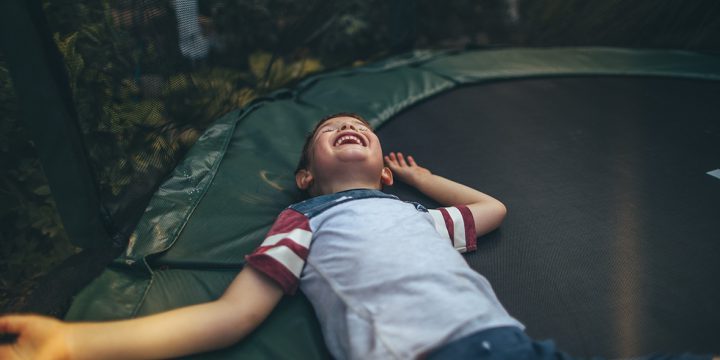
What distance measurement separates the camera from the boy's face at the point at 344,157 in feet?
3.42

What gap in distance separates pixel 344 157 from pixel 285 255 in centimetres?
27

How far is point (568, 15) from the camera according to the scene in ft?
8.90

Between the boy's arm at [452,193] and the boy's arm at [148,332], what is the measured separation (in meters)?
0.53

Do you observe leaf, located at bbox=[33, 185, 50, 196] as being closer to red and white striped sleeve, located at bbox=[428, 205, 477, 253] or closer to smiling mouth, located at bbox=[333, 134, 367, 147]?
smiling mouth, located at bbox=[333, 134, 367, 147]

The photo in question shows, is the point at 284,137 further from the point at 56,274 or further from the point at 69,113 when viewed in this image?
the point at 56,274

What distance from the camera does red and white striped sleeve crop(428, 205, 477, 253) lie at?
1028 mm

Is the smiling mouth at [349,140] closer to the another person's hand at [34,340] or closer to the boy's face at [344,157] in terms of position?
the boy's face at [344,157]

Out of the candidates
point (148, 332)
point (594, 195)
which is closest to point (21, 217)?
point (148, 332)

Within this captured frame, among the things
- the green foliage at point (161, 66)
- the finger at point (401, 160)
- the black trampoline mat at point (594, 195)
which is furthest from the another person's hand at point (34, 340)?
the finger at point (401, 160)

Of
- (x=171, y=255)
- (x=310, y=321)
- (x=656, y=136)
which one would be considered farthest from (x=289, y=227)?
(x=656, y=136)

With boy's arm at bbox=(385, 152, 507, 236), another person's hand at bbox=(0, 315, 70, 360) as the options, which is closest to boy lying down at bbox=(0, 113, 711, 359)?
another person's hand at bbox=(0, 315, 70, 360)

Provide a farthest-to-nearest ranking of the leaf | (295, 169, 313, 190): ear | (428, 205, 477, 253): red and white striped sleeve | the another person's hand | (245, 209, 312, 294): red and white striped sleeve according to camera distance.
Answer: the leaf → (295, 169, 313, 190): ear → (428, 205, 477, 253): red and white striped sleeve → (245, 209, 312, 294): red and white striped sleeve → the another person's hand

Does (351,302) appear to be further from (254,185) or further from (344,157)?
(254,185)

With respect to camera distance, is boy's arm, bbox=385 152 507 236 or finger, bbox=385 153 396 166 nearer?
boy's arm, bbox=385 152 507 236
